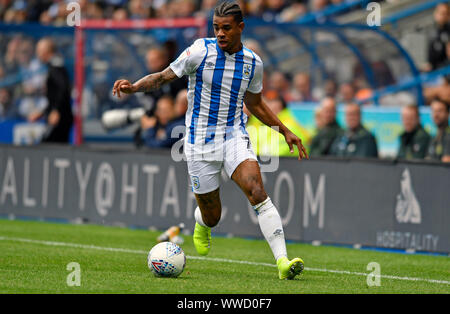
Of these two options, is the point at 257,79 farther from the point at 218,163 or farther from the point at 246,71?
the point at 218,163

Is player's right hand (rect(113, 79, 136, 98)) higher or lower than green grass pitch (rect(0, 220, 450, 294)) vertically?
higher

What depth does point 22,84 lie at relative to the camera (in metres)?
19.7

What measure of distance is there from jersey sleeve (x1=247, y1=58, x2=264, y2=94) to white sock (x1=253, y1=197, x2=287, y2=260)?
1.15 m

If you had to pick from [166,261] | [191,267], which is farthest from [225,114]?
[191,267]

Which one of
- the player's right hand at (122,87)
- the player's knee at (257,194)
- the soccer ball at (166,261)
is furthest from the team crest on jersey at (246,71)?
the soccer ball at (166,261)

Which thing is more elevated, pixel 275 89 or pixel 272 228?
pixel 275 89

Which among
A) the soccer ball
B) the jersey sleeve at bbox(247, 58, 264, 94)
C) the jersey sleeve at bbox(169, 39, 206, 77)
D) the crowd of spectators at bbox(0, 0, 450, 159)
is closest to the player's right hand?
the jersey sleeve at bbox(169, 39, 206, 77)

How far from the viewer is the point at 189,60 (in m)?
8.77

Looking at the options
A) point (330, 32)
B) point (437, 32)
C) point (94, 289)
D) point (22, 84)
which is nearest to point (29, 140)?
point (22, 84)

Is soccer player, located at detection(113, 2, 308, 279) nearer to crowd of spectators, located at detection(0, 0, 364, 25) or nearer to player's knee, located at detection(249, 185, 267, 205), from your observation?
player's knee, located at detection(249, 185, 267, 205)

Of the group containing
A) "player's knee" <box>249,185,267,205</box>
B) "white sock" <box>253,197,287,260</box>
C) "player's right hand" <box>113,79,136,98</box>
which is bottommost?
"white sock" <box>253,197,287,260</box>

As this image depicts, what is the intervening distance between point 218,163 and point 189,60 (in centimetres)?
105

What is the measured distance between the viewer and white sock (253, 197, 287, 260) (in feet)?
28.2
